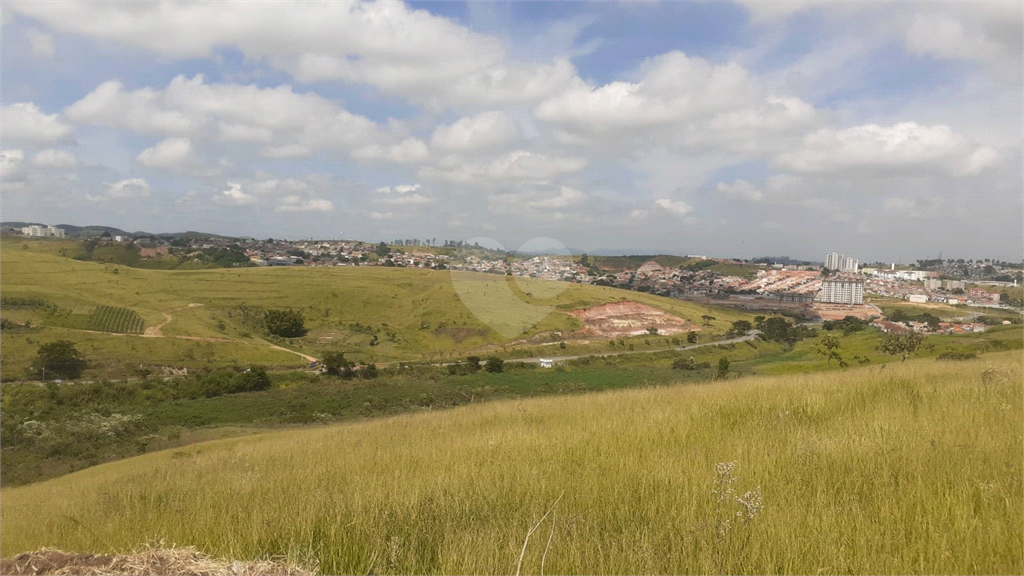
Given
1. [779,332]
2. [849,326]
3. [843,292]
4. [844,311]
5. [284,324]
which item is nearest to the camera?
[849,326]

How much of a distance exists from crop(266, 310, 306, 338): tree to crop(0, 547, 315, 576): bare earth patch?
7865cm

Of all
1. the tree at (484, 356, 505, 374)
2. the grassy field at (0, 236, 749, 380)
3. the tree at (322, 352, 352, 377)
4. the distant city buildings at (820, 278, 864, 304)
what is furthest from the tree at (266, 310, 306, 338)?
the distant city buildings at (820, 278, 864, 304)

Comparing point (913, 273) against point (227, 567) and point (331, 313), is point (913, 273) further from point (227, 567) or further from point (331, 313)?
point (227, 567)

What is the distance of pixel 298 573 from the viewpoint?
9.33 ft

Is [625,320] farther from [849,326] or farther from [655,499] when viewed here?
[655,499]

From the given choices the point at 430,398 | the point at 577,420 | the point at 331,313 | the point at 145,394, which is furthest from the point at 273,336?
the point at 577,420

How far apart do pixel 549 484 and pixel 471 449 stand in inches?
86.4

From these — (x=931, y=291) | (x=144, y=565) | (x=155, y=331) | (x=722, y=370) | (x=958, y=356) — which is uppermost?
(x=144, y=565)

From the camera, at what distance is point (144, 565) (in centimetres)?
292

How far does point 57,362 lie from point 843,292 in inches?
4360

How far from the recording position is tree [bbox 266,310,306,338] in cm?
7662

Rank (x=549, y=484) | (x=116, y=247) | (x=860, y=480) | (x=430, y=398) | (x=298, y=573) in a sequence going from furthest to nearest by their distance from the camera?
(x=116, y=247)
(x=430, y=398)
(x=549, y=484)
(x=860, y=480)
(x=298, y=573)

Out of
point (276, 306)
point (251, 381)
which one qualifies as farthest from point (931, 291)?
point (251, 381)

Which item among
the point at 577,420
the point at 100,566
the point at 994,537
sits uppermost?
the point at 994,537
